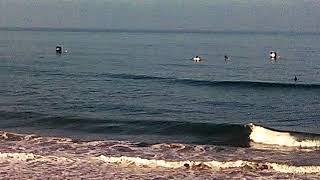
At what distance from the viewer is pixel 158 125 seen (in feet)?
95.5

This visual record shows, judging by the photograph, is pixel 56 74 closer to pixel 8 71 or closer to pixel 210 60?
pixel 8 71

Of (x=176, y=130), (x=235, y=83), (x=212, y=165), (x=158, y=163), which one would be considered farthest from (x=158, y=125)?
(x=235, y=83)

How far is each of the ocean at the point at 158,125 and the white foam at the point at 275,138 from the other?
49 mm

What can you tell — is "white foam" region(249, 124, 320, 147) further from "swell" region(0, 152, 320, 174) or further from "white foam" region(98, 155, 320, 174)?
"white foam" region(98, 155, 320, 174)

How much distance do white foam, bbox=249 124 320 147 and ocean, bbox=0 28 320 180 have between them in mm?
49

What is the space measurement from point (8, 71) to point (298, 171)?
4525 centimetres

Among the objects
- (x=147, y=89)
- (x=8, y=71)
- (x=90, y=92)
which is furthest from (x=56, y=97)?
(x=8, y=71)

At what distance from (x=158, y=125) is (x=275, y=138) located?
268 inches

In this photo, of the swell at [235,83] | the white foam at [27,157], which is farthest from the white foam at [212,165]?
the swell at [235,83]

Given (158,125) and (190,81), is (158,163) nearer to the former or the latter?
(158,125)

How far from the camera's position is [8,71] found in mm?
58188

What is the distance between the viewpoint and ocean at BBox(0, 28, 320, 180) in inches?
752

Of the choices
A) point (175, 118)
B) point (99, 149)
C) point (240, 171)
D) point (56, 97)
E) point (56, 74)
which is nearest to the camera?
point (240, 171)

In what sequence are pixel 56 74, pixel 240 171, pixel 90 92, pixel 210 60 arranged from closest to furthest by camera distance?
pixel 240 171 → pixel 90 92 → pixel 56 74 → pixel 210 60
